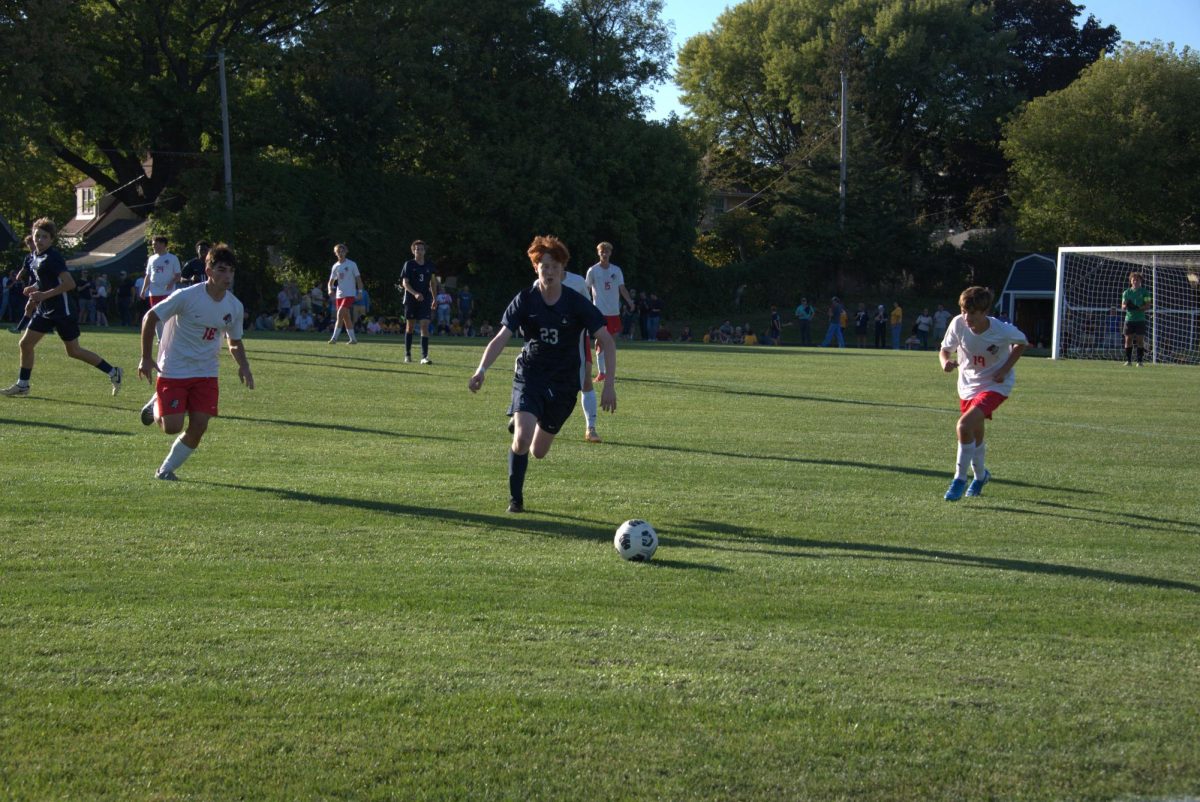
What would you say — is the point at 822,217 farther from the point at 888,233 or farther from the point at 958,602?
the point at 958,602

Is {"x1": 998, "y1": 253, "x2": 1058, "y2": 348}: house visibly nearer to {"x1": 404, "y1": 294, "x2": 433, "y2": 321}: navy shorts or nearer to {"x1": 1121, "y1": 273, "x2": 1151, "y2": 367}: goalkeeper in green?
{"x1": 1121, "y1": 273, "x2": 1151, "y2": 367}: goalkeeper in green

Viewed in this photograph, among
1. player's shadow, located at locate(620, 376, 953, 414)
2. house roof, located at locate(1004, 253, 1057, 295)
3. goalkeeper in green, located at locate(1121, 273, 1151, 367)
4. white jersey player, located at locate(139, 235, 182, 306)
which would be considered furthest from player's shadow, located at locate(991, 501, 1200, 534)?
house roof, located at locate(1004, 253, 1057, 295)

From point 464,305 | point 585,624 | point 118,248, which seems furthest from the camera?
point 118,248

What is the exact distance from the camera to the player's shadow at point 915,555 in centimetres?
742

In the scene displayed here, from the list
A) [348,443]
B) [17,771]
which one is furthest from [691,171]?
[17,771]

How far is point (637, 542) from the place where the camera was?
753 centimetres

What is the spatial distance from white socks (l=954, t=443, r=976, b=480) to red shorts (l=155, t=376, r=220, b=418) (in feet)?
19.5

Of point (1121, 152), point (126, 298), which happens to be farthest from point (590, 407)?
point (1121, 152)

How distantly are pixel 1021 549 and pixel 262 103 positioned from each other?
1745 inches

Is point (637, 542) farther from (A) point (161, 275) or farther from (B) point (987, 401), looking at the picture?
(A) point (161, 275)

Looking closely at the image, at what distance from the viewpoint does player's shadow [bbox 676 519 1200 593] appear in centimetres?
742

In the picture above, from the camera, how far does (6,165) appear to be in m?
42.2

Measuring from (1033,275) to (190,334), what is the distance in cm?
5004

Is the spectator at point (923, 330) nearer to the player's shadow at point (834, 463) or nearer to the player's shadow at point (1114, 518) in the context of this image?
the player's shadow at point (834, 463)
